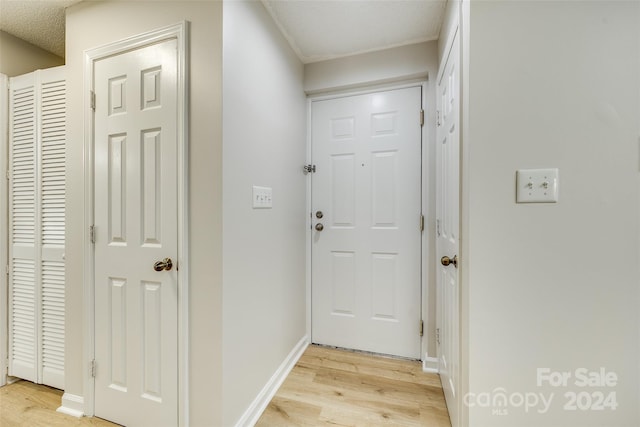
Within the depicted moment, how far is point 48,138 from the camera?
1587mm

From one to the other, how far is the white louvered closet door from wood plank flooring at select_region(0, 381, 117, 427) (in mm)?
75

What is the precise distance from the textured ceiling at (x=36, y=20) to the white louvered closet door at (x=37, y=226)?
319mm

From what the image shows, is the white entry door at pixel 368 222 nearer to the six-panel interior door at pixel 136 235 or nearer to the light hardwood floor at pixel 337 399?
the light hardwood floor at pixel 337 399

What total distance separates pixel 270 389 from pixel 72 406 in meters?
1.10

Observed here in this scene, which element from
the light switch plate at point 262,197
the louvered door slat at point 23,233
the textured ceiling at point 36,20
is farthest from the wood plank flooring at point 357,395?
the textured ceiling at point 36,20

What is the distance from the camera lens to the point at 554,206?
0.92 m

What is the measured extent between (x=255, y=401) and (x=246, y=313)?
0.52 metres

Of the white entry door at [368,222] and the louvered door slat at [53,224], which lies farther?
the white entry door at [368,222]

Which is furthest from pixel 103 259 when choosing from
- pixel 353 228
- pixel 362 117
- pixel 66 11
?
pixel 362 117

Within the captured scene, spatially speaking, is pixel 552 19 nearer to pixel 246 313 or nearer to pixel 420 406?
pixel 246 313

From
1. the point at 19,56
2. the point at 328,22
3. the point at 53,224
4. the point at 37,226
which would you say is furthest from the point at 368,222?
the point at 19,56

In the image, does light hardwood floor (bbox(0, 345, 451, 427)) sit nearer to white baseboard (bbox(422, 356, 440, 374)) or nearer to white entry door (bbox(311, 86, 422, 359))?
white baseboard (bbox(422, 356, 440, 374))

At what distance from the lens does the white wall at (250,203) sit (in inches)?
47.5

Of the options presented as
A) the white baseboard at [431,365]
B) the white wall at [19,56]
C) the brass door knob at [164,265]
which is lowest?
the white baseboard at [431,365]
